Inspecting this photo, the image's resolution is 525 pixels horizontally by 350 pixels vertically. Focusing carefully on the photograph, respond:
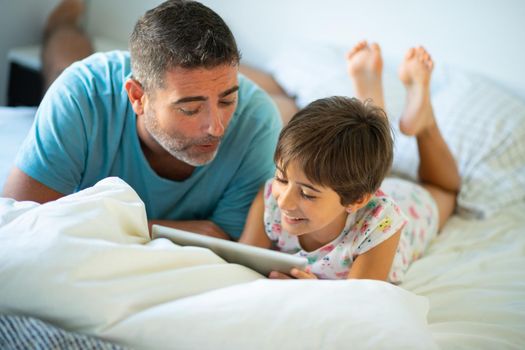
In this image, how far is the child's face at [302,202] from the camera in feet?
3.93

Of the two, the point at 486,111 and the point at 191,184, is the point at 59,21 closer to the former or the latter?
the point at 191,184

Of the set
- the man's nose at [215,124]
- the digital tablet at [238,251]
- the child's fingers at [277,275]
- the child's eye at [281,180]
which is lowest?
the child's fingers at [277,275]

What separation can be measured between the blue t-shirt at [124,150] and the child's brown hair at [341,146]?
0.98 feet

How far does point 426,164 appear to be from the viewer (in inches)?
72.4

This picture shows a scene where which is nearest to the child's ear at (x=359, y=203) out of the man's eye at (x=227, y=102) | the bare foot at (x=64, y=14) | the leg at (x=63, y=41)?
the man's eye at (x=227, y=102)

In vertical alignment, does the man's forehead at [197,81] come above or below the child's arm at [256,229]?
above

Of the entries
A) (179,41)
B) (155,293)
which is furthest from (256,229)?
(155,293)

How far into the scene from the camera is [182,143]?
1.37m

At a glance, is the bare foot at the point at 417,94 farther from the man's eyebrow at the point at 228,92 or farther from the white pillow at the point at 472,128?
the man's eyebrow at the point at 228,92

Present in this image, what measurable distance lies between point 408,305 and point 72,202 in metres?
0.55

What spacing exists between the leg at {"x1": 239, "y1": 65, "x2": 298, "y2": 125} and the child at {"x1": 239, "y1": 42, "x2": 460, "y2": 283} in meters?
0.70

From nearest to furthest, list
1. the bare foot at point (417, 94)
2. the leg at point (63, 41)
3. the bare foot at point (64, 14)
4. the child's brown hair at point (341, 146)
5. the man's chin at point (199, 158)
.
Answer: the child's brown hair at point (341, 146) → the man's chin at point (199, 158) → the bare foot at point (417, 94) → the leg at point (63, 41) → the bare foot at point (64, 14)

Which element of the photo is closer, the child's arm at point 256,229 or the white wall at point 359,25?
the child's arm at point 256,229

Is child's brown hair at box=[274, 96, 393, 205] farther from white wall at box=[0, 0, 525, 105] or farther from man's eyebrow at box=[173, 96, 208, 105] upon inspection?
white wall at box=[0, 0, 525, 105]
